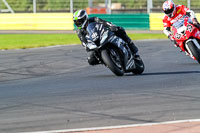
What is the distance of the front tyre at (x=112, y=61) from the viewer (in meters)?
11.1

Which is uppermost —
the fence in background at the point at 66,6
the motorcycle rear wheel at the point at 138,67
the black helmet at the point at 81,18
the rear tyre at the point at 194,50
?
the black helmet at the point at 81,18

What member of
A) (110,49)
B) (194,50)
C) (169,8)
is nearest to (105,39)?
(110,49)

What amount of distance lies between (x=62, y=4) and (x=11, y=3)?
321cm

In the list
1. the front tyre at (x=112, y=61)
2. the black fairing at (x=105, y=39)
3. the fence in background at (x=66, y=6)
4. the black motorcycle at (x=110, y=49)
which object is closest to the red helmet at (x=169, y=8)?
the black motorcycle at (x=110, y=49)

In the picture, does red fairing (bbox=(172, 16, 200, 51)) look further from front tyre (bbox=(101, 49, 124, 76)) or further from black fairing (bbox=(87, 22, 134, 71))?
front tyre (bbox=(101, 49, 124, 76))

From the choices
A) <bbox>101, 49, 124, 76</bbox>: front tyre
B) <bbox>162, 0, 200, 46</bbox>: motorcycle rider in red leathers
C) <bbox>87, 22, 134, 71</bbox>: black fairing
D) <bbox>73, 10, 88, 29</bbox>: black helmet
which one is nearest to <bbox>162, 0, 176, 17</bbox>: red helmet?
<bbox>162, 0, 200, 46</bbox>: motorcycle rider in red leathers

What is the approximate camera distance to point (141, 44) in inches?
832

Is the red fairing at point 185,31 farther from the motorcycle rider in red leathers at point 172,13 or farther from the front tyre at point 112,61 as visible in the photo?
the front tyre at point 112,61

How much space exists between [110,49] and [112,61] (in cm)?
30

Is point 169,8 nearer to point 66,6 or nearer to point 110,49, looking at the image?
point 110,49

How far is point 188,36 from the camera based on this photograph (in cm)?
1285

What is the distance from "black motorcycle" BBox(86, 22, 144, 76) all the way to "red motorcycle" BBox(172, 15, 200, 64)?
5.64 feet

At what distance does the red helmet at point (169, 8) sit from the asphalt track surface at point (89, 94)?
1.35 m

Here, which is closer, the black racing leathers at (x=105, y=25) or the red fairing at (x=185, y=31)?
the black racing leathers at (x=105, y=25)
